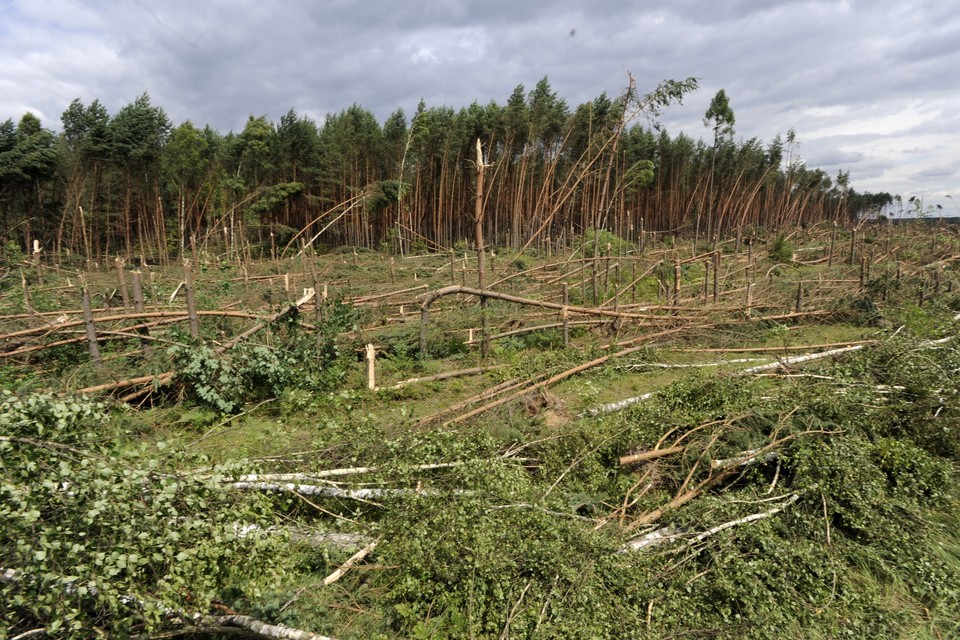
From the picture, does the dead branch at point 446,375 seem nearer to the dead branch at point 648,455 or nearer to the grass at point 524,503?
the grass at point 524,503

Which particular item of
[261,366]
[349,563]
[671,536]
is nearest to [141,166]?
[261,366]

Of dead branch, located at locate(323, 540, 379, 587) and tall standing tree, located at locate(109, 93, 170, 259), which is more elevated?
tall standing tree, located at locate(109, 93, 170, 259)

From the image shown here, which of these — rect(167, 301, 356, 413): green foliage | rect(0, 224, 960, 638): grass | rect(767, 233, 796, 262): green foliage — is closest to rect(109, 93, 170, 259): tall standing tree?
rect(0, 224, 960, 638): grass

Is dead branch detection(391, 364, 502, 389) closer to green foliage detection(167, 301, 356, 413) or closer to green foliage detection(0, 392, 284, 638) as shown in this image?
green foliage detection(167, 301, 356, 413)

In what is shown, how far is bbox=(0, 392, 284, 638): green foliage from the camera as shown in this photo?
223cm

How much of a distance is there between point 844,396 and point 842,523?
1.60 meters

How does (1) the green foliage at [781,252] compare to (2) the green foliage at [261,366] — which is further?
(1) the green foliage at [781,252]

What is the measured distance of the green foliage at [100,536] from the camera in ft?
7.31

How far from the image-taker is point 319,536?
11.9ft

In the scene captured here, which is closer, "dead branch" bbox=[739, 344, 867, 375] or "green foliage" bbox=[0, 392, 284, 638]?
"green foliage" bbox=[0, 392, 284, 638]

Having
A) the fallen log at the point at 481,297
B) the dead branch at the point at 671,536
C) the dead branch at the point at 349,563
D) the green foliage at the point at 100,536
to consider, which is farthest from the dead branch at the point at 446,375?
the green foliage at the point at 100,536

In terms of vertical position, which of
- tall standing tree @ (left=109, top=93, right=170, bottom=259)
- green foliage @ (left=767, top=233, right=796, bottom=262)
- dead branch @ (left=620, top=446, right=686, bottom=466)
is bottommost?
dead branch @ (left=620, top=446, right=686, bottom=466)

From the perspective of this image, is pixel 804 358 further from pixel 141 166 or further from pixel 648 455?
pixel 141 166

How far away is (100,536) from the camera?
2.39 meters
